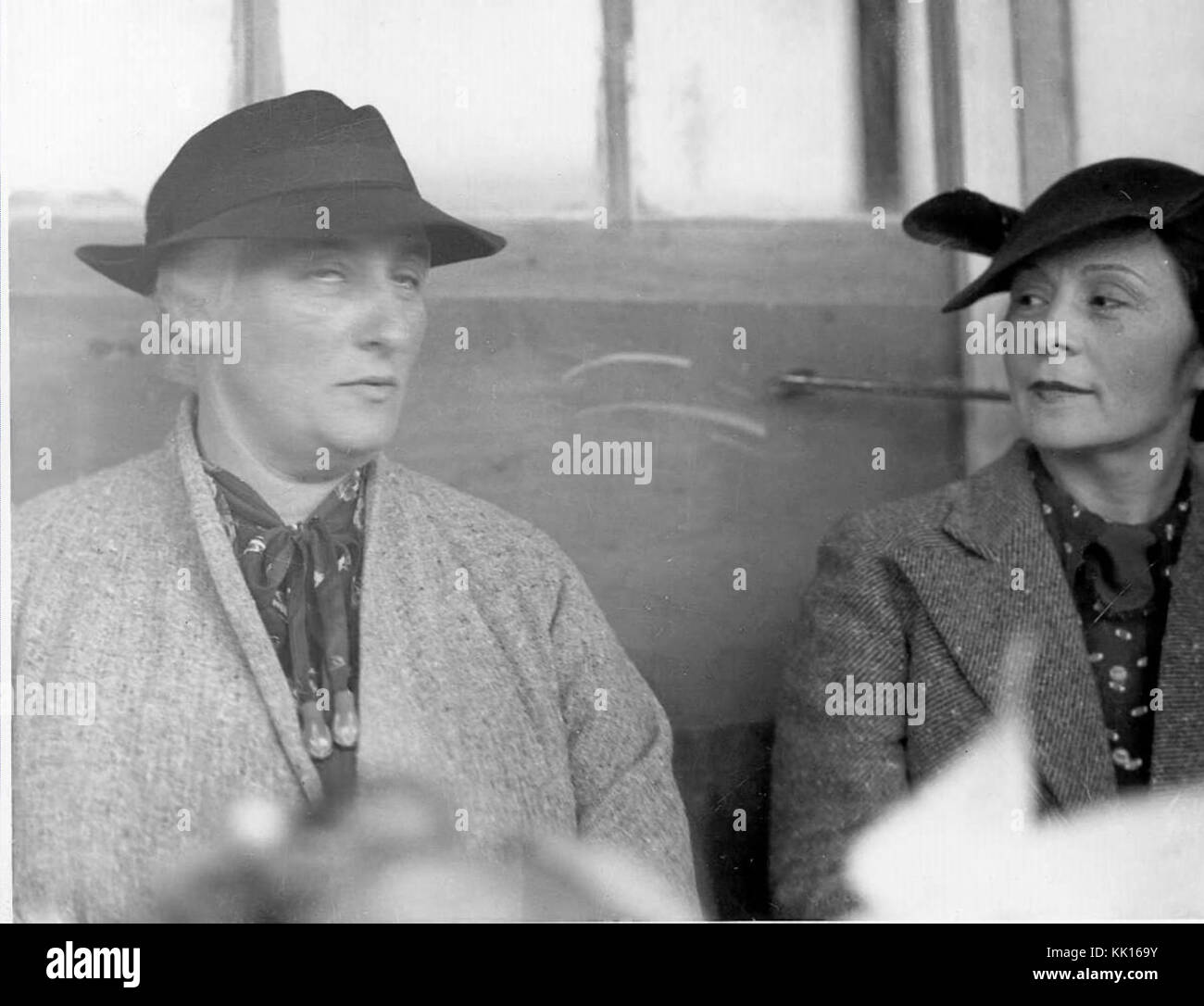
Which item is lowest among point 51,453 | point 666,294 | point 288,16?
point 51,453

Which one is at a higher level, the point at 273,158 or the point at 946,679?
the point at 273,158

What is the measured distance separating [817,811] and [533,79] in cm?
114

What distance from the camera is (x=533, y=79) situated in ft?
8.04

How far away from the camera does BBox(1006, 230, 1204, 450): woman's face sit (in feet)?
7.74

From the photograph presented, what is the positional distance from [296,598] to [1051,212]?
1.22m

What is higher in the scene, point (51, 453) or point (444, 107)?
point (444, 107)

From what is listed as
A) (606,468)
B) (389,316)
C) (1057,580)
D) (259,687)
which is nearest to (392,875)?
(259,687)

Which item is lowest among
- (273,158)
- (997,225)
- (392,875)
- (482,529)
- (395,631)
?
(392,875)

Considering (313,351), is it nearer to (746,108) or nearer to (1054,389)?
(746,108)

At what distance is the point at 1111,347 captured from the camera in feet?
7.75

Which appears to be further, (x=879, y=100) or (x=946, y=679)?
(x=879, y=100)

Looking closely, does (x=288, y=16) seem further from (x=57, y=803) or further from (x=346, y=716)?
(x=57, y=803)

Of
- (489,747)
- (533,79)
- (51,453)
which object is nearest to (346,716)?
(489,747)
